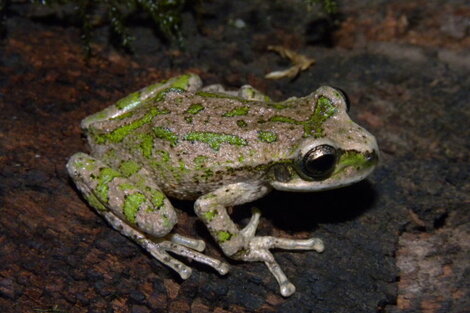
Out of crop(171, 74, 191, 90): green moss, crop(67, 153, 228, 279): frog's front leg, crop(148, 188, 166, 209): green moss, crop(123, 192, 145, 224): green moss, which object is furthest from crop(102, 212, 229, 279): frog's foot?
crop(171, 74, 191, 90): green moss

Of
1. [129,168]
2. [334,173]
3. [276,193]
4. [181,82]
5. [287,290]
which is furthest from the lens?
[181,82]

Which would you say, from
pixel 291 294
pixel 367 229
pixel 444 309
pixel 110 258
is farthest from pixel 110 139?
pixel 444 309

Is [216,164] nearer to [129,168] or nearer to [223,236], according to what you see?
[223,236]

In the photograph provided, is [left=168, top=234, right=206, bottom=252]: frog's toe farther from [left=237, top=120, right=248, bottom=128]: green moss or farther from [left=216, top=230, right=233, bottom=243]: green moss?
[left=237, top=120, right=248, bottom=128]: green moss

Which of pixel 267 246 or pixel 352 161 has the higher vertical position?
pixel 352 161

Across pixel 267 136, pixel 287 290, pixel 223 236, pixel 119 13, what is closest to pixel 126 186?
pixel 223 236

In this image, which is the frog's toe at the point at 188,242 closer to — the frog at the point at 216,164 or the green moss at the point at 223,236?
the frog at the point at 216,164
